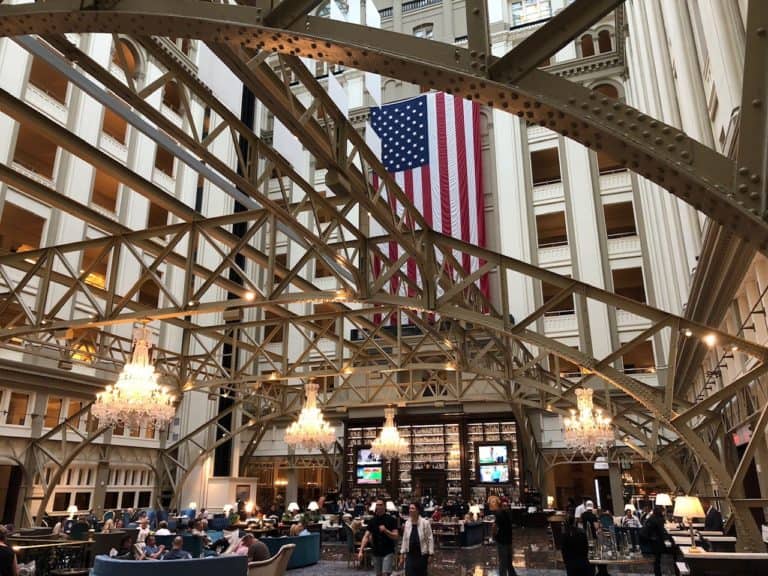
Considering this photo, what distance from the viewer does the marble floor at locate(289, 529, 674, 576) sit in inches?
527

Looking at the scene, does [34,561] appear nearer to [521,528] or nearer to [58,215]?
[58,215]

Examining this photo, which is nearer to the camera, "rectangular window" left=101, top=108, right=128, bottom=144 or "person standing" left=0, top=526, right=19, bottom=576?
"person standing" left=0, top=526, right=19, bottom=576

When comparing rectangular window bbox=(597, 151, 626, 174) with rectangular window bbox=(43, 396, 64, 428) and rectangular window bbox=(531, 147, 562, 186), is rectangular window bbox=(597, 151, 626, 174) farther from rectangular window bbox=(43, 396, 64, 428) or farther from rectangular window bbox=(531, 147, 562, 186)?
rectangular window bbox=(43, 396, 64, 428)

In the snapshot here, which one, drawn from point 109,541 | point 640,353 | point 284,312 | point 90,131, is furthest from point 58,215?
Answer: point 640,353

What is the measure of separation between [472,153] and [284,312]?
10510mm

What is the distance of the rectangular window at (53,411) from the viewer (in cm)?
1942

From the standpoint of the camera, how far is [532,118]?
3262 mm

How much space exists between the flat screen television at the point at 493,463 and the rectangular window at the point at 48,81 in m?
20.4

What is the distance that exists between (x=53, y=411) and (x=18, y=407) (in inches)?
66.2

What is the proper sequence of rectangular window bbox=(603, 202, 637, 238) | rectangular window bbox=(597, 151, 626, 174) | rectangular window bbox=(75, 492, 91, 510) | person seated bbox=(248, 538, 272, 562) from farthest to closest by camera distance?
rectangular window bbox=(597, 151, 626, 174) < rectangular window bbox=(603, 202, 637, 238) < rectangular window bbox=(75, 492, 91, 510) < person seated bbox=(248, 538, 272, 562)

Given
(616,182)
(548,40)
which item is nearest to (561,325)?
(616,182)

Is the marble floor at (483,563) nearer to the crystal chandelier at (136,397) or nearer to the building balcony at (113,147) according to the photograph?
the crystal chandelier at (136,397)

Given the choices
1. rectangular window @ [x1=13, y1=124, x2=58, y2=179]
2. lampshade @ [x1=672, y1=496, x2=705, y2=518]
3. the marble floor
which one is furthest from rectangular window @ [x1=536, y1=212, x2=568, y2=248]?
rectangular window @ [x1=13, y1=124, x2=58, y2=179]

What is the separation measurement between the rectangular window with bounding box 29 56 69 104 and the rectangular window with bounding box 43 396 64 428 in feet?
31.8
